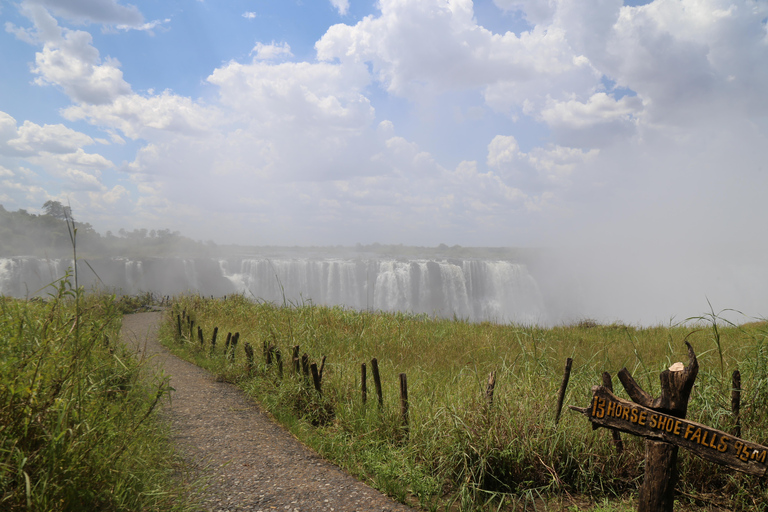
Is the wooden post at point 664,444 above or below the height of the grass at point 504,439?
above

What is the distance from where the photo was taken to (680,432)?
6.97 feet

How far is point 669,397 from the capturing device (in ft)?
7.17

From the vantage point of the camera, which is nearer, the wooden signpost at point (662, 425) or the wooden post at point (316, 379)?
the wooden signpost at point (662, 425)

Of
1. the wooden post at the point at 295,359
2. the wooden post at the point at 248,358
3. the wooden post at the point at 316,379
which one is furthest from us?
the wooden post at the point at 248,358

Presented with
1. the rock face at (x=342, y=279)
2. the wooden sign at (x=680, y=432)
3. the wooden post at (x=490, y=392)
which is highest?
the wooden sign at (x=680, y=432)

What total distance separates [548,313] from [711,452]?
42258 millimetres

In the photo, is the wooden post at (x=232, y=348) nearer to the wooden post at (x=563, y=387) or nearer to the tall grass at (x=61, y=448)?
the tall grass at (x=61, y=448)

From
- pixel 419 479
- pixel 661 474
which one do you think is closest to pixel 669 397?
pixel 661 474

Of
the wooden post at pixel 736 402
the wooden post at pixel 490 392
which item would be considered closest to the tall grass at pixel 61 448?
the wooden post at pixel 490 392

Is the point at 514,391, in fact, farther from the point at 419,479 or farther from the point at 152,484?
the point at 152,484

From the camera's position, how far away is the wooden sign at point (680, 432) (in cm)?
192

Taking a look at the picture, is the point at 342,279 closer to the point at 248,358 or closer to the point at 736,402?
the point at 248,358

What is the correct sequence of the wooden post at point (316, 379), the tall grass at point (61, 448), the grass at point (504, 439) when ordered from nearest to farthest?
the tall grass at point (61, 448) < the grass at point (504, 439) < the wooden post at point (316, 379)

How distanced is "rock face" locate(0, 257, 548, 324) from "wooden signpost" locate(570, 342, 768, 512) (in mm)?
25522
